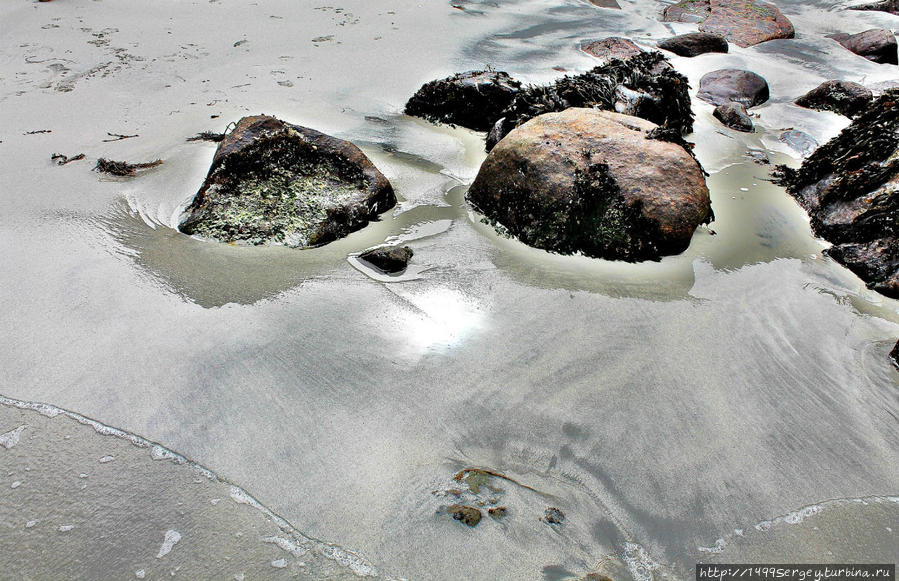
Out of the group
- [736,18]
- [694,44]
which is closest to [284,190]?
[694,44]

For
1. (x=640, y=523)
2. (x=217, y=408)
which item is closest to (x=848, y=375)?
(x=640, y=523)

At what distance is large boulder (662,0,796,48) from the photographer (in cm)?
766

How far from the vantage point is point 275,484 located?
1.98 meters

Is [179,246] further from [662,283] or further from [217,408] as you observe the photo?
[662,283]

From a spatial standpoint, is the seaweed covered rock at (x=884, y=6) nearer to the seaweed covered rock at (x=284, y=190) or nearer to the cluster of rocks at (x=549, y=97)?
the cluster of rocks at (x=549, y=97)

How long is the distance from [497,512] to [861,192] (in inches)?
139

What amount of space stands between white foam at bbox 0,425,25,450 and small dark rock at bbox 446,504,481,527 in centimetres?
157

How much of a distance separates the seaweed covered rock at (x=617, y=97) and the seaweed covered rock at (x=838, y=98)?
5.07 feet

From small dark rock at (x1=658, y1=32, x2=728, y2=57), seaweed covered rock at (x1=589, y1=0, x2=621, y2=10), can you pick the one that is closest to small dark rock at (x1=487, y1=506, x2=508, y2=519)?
small dark rock at (x1=658, y1=32, x2=728, y2=57)

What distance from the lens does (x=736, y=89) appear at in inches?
240

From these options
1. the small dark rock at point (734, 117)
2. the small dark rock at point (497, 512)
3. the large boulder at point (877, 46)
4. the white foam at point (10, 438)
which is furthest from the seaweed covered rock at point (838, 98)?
the white foam at point (10, 438)

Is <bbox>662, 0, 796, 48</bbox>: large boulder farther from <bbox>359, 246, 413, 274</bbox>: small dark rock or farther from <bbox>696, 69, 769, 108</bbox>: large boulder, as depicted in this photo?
<bbox>359, 246, 413, 274</bbox>: small dark rock

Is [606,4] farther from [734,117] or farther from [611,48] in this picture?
[734,117]

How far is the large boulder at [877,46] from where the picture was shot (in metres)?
7.07
